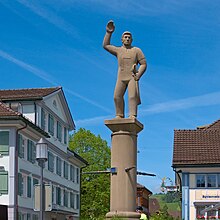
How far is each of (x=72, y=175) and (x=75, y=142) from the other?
11.1 metres

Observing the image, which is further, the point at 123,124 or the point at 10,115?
the point at 10,115

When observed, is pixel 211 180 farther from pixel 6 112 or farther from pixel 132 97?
pixel 132 97

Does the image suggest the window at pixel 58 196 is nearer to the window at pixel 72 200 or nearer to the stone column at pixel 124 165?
the window at pixel 72 200

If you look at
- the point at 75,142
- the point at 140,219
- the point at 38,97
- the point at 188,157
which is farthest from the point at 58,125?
the point at 140,219

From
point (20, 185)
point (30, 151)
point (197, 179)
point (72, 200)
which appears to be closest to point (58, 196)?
point (72, 200)

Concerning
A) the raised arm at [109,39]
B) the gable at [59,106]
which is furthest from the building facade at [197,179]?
the raised arm at [109,39]

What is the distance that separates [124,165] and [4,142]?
2870cm

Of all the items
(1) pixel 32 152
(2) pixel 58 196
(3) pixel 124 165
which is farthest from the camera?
(2) pixel 58 196

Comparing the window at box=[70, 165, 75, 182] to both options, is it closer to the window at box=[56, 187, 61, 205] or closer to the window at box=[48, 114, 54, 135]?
the window at box=[56, 187, 61, 205]

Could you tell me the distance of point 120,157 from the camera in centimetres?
1355

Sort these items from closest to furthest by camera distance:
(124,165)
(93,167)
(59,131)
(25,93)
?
(124,165), (25,93), (59,131), (93,167)

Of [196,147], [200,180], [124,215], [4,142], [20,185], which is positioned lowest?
[124,215]

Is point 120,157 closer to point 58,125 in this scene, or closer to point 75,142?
point 58,125

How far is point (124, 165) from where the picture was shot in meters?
13.6
